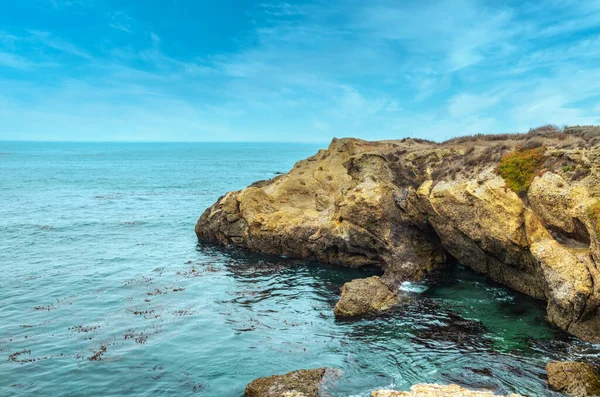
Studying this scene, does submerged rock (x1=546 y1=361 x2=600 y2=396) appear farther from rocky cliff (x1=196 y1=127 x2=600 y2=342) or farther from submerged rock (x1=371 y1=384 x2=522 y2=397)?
rocky cliff (x1=196 y1=127 x2=600 y2=342)

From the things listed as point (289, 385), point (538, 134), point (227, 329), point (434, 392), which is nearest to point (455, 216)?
point (227, 329)

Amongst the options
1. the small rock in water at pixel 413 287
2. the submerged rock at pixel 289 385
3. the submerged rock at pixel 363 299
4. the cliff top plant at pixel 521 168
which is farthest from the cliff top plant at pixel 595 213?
the submerged rock at pixel 289 385

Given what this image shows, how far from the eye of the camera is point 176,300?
32594 millimetres

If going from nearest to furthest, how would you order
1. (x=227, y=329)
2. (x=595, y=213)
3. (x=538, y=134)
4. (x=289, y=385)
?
(x=289, y=385)
(x=595, y=213)
(x=227, y=329)
(x=538, y=134)

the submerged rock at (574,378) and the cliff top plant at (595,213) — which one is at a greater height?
the cliff top plant at (595,213)

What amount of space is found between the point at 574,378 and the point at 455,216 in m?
13.5

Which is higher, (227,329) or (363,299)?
(363,299)

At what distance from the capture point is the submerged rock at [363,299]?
2756 cm

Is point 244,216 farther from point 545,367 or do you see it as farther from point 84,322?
point 545,367

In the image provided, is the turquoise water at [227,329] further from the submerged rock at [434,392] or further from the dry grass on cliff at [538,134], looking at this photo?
the dry grass on cliff at [538,134]

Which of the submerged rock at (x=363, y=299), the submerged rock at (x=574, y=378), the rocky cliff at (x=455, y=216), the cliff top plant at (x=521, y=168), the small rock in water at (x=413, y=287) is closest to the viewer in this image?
the submerged rock at (x=574, y=378)

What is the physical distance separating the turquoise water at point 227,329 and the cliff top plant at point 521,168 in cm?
718

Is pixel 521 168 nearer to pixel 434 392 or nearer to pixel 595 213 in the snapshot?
pixel 595 213

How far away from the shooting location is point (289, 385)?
18.8 meters
